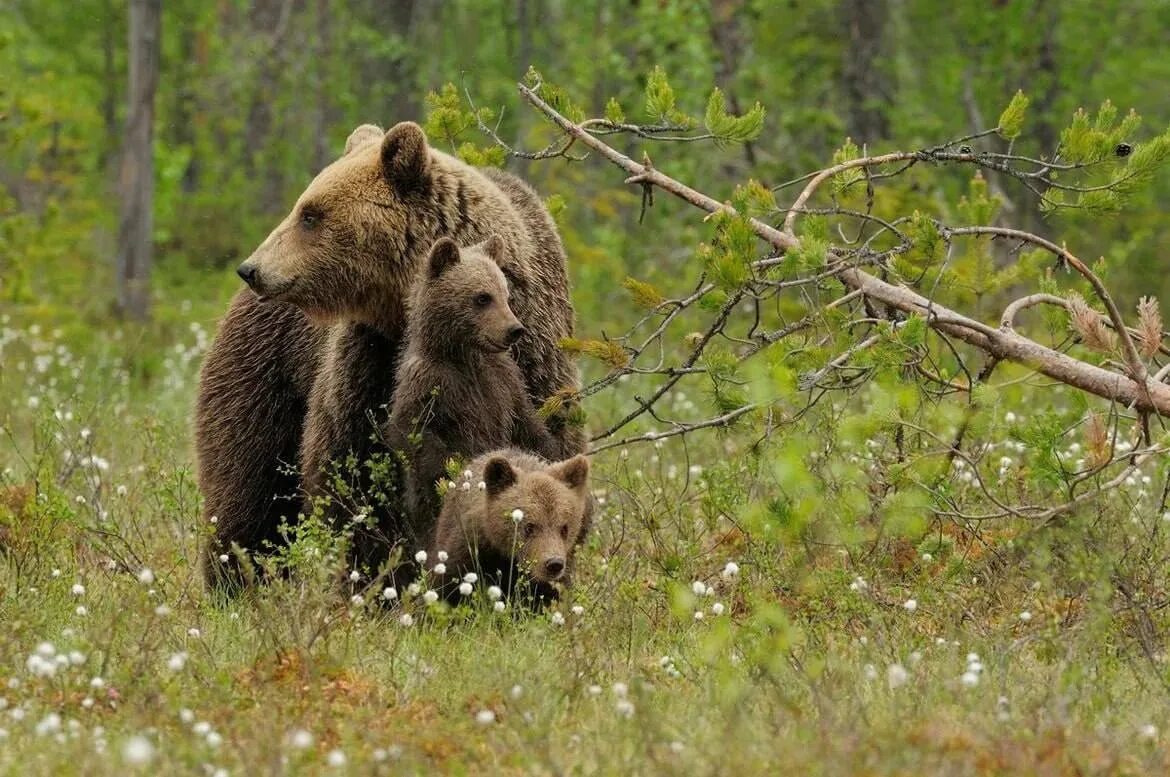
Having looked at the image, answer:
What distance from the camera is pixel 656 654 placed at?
623 cm

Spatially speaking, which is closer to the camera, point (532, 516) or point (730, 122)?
point (532, 516)

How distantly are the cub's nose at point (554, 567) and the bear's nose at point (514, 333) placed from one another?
2.89 ft

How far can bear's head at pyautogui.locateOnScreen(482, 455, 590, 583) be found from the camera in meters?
6.41

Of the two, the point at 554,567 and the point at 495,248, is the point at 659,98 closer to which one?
the point at 495,248

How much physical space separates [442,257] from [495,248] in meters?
0.34

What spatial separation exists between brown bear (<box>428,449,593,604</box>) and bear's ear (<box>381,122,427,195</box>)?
3.93 ft

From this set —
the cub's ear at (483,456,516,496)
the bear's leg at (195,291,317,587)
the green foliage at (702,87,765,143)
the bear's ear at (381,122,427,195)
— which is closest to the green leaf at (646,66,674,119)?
the green foliage at (702,87,765,143)

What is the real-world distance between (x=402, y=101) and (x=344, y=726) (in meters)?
15.9

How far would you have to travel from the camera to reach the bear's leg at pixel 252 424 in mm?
7984

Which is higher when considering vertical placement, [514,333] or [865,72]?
[865,72]

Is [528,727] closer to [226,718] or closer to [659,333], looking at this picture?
[226,718]

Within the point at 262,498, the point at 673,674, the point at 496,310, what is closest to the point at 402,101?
the point at 262,498

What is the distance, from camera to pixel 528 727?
14.5 ft

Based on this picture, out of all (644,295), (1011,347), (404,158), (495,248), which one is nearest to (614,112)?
(495,248)
